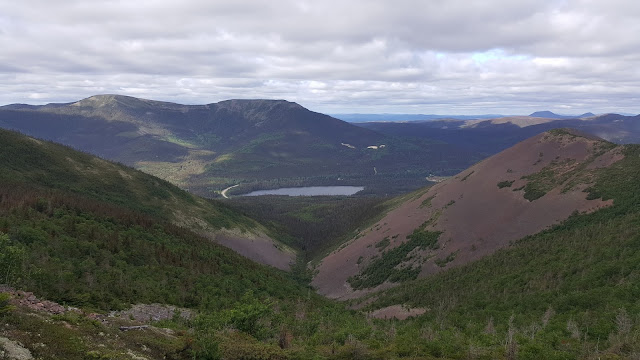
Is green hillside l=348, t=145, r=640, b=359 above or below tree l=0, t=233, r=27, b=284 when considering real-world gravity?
below

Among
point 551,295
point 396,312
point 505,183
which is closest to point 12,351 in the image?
point 551,295

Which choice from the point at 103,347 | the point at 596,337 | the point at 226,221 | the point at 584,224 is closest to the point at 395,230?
the point at 584,224

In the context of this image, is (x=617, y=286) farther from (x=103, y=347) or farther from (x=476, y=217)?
(x=476, y=217)

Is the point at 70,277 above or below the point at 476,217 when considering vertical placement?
above

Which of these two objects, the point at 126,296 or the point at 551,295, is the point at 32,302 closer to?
the point at 126,296

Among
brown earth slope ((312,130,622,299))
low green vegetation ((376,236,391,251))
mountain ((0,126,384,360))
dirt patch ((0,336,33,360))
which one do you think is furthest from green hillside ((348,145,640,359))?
low green vegetation ((376,236,391,251))

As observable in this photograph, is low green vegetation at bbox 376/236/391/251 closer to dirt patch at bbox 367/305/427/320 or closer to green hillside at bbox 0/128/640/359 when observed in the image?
green hillside at bbox 0/128/640/359
